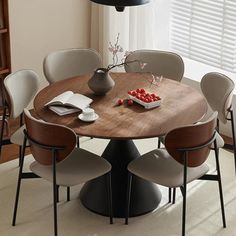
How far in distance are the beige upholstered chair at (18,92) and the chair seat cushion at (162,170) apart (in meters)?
0.87

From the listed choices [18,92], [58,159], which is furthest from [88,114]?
[18,92]

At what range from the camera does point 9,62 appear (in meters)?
5.00

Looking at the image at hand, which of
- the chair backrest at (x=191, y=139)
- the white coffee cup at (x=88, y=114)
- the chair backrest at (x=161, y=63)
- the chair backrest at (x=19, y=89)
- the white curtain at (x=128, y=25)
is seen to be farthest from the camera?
the white curtain at (x=128, y=25)

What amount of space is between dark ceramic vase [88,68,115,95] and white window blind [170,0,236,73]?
1615mm

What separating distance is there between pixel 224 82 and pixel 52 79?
4.36ft

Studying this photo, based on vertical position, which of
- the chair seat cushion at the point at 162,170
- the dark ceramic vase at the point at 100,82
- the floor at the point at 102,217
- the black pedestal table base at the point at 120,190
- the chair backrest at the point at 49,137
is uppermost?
the dark ceramic vase at the point at 100,82

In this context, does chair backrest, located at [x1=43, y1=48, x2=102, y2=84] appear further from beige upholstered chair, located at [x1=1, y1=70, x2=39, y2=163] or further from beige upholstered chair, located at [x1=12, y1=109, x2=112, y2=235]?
beige upholstered chair, located at [x1=12, y1=109, x2=112, y2=235]

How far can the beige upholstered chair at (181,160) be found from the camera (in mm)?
3602

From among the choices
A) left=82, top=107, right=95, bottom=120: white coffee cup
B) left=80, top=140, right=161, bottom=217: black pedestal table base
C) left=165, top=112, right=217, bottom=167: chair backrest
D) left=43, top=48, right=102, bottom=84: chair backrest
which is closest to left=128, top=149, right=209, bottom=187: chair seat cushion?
left=165, top=112, right=217, bottom=167: chair backrest

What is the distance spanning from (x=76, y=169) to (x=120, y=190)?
47 centimetres

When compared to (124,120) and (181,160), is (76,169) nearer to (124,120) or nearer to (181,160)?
(124,120)

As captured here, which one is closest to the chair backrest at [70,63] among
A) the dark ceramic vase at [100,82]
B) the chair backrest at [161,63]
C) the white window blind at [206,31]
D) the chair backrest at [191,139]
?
the chair backrest at [161,63]

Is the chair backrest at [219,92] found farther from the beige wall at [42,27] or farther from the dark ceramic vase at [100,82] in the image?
the beige wall at [42,27]

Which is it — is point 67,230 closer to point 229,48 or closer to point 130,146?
point 130,146
